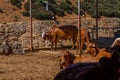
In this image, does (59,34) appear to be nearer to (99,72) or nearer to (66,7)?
(66,7)

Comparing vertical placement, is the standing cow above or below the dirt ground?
below

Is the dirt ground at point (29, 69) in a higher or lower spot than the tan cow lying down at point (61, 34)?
higher

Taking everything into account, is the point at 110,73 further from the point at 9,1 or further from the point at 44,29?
the point at 9,1

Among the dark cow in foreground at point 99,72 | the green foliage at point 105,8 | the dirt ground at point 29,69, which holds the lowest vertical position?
the green foliage at point 105,8

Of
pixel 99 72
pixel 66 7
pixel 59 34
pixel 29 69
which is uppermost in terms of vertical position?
pixel 99 72

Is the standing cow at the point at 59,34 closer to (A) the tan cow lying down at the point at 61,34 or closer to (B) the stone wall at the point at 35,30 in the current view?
(A) the tan cow lying down at the point at 61,34

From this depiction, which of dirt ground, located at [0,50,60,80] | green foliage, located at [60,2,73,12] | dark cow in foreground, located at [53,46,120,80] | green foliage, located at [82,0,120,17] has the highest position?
dark cow in foreground, located at [53,46,120,80]

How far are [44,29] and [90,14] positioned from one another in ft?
43.5

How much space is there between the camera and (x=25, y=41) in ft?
72.8

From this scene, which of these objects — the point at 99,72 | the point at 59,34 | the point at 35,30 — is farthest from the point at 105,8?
the point at 99,72

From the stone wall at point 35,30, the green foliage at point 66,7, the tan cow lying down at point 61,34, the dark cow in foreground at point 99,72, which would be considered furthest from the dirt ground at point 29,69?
the green foliage at point 66,7

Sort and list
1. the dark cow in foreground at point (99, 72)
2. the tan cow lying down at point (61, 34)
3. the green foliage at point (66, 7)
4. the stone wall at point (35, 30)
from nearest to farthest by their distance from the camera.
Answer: the dark cow in foreground at point (99, 72)
the stone wall at point (35, 30)
the tan cow lying down at point (61, 34)
the green foliage at point (66, 7)

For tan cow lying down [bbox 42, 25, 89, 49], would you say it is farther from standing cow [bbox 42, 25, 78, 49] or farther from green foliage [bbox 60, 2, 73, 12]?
green foliage [bbox 60, 2, 73, 12]

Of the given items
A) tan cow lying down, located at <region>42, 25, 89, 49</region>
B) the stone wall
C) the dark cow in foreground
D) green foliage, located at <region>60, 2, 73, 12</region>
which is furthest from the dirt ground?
green foliage, located at <region>60, 2, 73, 12</region>
